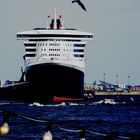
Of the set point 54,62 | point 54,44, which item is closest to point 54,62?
point 54,62

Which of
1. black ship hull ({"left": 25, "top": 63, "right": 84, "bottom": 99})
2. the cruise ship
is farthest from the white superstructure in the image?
black ship hull ({"left": 25, "top": 63, "right": 84, "bottom": 99})

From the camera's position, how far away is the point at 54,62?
333 feet

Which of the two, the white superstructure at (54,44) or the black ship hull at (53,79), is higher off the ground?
the white superstructure at (54,44)

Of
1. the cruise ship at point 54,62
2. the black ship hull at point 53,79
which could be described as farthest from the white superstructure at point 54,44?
the black ship hull at point 53,79

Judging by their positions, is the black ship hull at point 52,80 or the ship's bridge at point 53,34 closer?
the black ship hull at point 52,80

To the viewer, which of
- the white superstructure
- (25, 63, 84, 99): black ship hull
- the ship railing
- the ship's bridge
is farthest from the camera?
the ship's bridge

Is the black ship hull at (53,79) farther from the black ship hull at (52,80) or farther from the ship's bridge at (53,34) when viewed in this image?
the ship's bridge at (53,34)

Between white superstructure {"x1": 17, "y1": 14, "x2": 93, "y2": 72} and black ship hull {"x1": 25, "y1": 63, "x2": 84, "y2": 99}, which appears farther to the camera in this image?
white superstructure {"x1": 17, "y1": 14, "x2": 93, "y2": 72}

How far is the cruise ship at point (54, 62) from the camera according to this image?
100 m

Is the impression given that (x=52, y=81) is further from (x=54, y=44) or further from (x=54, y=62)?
(x=54, y=44)

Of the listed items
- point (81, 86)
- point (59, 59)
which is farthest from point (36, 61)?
point (81, 86)

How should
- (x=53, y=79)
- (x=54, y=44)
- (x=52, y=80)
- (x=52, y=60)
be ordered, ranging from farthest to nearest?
(x=54, y=44)
(x=52, y=60)
(x=52, y=80)
(x=53, y=79)

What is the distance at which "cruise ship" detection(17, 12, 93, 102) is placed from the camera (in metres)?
100

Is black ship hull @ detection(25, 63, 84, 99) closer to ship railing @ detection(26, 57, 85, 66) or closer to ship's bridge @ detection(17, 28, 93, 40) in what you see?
ship railing @ detection(26, 57, 85, 66)
